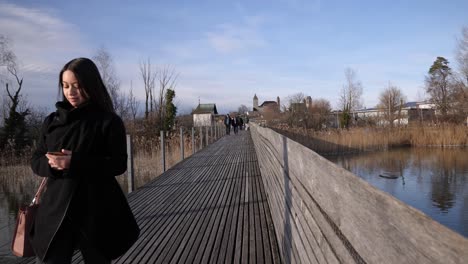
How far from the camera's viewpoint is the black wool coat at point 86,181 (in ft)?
5.78

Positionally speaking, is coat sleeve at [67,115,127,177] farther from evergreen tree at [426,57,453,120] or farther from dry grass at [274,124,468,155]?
evergreen tree at [426,57,453,120]

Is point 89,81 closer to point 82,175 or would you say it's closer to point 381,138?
point 82,175

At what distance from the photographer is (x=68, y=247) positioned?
1.79 m

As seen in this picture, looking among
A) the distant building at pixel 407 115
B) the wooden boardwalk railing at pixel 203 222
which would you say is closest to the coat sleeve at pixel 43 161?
the wooden boardwalk railing at pixel 203 222

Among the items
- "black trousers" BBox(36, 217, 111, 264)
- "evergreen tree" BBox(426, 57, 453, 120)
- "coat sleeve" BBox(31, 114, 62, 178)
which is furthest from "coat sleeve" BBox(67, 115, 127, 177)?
"evergreen tree" BBox(426, 57, 453, 120)

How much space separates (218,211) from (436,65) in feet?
216

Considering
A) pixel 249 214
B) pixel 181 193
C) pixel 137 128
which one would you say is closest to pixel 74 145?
pixel 249 214

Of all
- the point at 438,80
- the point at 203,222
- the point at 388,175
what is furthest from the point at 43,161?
the point at 438,80

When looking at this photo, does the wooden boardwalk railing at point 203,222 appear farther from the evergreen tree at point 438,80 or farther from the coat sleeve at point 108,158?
the evergreen tree at point 438,80

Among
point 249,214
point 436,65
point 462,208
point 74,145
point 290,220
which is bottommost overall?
point 462,208

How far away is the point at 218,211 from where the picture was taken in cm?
566

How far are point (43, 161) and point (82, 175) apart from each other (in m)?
0.23

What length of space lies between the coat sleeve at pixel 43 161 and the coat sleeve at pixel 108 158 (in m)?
0.11

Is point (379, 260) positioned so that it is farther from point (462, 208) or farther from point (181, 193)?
point (462, 208)
